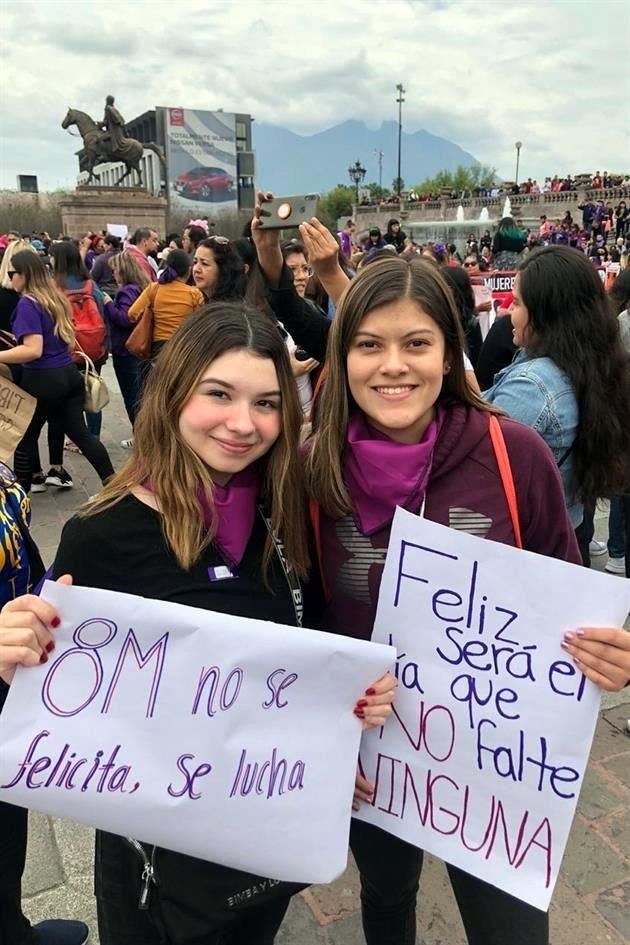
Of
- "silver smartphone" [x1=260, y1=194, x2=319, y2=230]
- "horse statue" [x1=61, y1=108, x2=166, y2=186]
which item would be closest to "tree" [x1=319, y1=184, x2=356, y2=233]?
"horse statue" [x1=61, y1=108, x2=166, y2=186]

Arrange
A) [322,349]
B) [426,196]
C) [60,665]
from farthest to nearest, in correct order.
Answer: [426,196], [322,349], [60,665]

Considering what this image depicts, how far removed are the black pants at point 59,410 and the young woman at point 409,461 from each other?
4.14 m

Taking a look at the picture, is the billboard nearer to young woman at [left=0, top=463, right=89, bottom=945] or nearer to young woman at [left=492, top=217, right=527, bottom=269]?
young woman at [left=492, top=217, right=527, bottom=269]

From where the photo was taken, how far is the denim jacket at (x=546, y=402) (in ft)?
8.38

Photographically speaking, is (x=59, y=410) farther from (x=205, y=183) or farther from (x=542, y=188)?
(x=205, y=183)

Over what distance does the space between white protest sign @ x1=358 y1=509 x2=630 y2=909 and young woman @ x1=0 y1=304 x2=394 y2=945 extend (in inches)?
5.6

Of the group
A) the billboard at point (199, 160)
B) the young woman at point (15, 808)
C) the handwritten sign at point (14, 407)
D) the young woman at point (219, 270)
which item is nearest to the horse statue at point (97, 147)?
the young woman at point (219, 270)

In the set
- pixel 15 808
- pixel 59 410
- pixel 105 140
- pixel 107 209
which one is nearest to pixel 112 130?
pixel 105 140

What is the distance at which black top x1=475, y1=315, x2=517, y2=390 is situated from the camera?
3826mm

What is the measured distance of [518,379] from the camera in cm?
262

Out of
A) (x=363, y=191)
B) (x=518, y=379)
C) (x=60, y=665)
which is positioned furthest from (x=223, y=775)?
(x=363, y=191)

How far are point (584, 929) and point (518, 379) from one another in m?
1.76

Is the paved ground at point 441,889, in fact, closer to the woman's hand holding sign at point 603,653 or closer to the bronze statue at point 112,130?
the woman's hand holding sign at point 603,653

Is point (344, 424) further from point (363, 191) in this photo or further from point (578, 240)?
point (363, 191)
